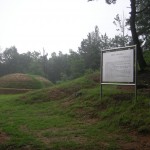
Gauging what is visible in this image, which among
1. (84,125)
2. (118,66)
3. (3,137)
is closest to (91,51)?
(118,66)

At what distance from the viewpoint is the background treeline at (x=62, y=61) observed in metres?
49.7

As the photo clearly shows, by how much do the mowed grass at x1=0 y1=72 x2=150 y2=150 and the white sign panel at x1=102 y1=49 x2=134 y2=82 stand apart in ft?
2.32

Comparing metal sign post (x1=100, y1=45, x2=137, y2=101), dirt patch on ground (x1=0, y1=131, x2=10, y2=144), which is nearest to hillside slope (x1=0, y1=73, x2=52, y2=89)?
metal sign post (x1=100, y1=45, x2=137, y2=101)

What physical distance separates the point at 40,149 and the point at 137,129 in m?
2.79

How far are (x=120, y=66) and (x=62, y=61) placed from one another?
165 ft

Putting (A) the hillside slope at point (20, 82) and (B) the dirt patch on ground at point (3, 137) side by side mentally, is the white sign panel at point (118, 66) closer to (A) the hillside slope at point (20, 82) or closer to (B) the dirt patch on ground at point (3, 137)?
(B) the dirt patch on ground at point (3, 137)

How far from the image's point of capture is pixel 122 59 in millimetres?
10234

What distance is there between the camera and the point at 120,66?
1029 centimetres

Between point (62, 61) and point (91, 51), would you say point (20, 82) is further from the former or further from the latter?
point (62, 61)

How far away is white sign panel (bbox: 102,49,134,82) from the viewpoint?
32.4 ft

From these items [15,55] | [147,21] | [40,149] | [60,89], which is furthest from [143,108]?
[15,55]

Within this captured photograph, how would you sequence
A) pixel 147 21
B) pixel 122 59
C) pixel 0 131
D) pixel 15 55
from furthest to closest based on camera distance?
pixel 15 55
pixel 147 21
pixel 122 59
pixel 0 131

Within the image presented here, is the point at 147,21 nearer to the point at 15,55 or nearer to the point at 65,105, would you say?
the point at 65,105

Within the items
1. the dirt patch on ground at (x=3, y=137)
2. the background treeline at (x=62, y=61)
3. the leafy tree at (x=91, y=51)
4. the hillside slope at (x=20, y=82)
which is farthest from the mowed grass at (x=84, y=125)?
the leafy tree at (x=91, y=51)
